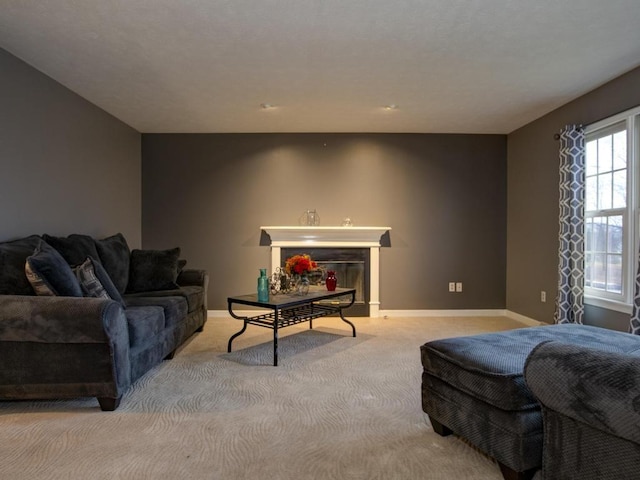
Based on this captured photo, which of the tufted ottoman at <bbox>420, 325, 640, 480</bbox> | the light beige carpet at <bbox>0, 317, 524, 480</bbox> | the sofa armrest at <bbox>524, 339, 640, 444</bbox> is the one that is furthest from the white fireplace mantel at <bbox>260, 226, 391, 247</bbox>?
the sofa armrest at <bbox>524, 339, 640, 444</bbox>

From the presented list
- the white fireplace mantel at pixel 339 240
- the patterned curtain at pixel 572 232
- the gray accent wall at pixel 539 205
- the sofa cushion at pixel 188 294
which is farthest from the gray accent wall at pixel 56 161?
the gray accent wall at pixel 539 205

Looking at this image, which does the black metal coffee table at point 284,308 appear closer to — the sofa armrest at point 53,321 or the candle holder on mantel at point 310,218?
the sofa armrest at point 53,321

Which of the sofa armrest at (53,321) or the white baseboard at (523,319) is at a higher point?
the sofa armrest at (53,321)

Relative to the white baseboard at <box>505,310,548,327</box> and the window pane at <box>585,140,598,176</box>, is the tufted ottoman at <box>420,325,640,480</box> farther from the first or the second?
the white baseboard at <box>505,310,548,327</box>

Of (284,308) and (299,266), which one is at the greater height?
(299,266)

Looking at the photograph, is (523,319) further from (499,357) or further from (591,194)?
(499,357)

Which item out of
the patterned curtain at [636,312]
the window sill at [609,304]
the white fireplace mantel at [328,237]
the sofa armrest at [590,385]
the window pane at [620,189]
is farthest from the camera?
the white fireplace mantel at [328,237]

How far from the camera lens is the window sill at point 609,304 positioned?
138 inches

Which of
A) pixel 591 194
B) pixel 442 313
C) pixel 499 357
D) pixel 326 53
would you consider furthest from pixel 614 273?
pixel 326 53

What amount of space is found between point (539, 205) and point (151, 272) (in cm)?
435

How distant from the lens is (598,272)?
156 inches

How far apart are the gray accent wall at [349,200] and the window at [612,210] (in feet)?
4.99

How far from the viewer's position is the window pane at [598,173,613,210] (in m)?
3.85

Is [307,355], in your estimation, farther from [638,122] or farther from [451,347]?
[638,122]
